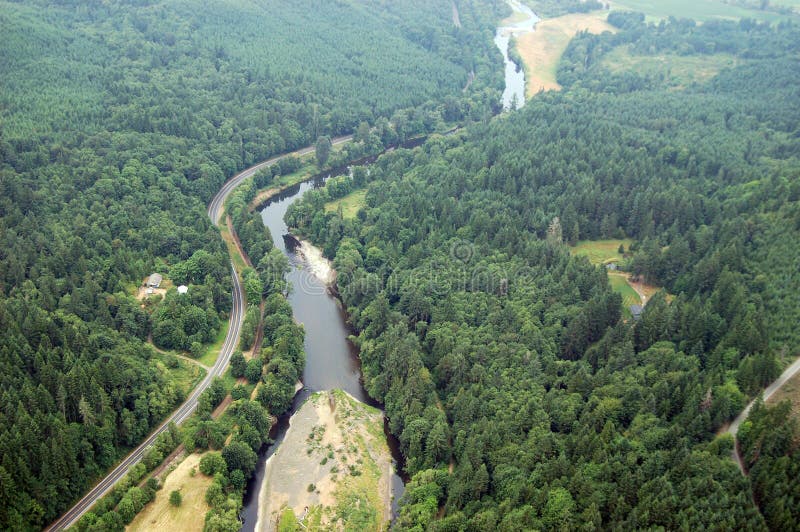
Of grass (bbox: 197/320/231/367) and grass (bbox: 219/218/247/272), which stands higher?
grass (bbox: 219/218/247/272)

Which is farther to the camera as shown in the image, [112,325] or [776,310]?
[112,325]

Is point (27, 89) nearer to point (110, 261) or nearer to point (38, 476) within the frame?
point (110, 261)

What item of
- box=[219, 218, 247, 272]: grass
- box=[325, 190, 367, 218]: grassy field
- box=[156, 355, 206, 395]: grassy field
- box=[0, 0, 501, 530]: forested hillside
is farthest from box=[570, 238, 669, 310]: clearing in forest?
box=[156, 355, 206, 395]: grassy field

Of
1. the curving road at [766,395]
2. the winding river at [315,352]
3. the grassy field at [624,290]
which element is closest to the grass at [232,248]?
the winding river at [315,352]

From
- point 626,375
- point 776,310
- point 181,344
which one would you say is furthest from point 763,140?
point 181,344

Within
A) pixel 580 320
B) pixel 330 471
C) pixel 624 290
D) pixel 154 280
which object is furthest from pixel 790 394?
pixel 154 280

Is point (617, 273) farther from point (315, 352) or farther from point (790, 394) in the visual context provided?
point (315, 352)

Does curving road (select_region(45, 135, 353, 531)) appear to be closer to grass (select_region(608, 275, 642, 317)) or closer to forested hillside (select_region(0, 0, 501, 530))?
forested hillside (select_region(0, 0, 501, 530))
